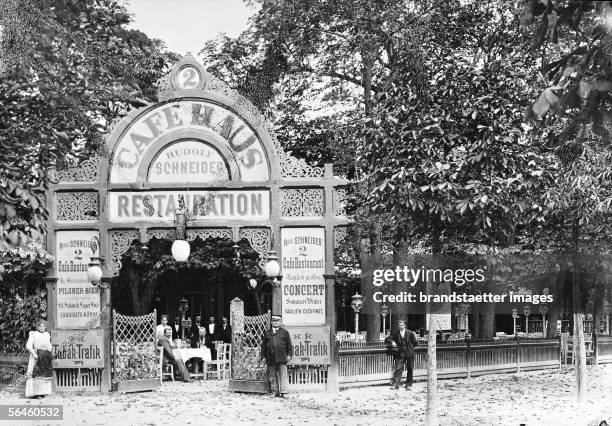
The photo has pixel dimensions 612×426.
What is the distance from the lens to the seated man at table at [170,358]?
70.3ft

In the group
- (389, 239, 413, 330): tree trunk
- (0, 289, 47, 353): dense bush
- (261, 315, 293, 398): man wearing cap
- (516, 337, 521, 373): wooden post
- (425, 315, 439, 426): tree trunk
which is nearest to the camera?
(425, 315, 439, 426): tree trunk

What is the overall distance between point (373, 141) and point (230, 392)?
705 centimetres

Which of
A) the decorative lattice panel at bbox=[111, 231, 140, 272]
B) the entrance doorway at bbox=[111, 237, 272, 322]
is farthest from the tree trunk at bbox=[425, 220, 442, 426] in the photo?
the entrance doorway at bbox=[111, 237, 272, 322]

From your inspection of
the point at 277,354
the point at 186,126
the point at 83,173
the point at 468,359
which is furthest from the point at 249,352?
the point at 468,359

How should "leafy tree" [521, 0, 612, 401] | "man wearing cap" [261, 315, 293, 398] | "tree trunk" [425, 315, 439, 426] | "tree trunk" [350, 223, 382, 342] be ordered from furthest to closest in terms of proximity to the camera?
"tree trunk" [350, 223, 382, 342] → "man wearing cap" [261, 315, 293, 398] → "tree trunk" [425, 315, 439, 426] → "leafy tree" [521, 0, 612, 401]

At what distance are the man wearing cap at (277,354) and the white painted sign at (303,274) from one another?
40 cm

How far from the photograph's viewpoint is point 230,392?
18.7m

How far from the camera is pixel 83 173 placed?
1822 cm

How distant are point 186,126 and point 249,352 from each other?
4.58 metres

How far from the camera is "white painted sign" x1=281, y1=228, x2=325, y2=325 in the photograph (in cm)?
1803

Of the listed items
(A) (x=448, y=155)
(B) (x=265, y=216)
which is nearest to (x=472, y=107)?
(A) (x=448, y=155)

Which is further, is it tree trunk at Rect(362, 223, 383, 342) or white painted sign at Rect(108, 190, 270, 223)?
tree trunk at Rect(362, 223, 383, 342)

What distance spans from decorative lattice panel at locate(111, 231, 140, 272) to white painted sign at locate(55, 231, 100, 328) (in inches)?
13.6

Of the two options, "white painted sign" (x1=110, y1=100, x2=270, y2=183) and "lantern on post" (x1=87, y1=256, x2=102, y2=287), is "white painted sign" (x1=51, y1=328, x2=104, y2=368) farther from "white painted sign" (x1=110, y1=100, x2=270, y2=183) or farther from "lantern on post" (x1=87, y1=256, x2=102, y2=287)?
"white painted sign" (x1=110, y1=100, x2=270, y2=183)
